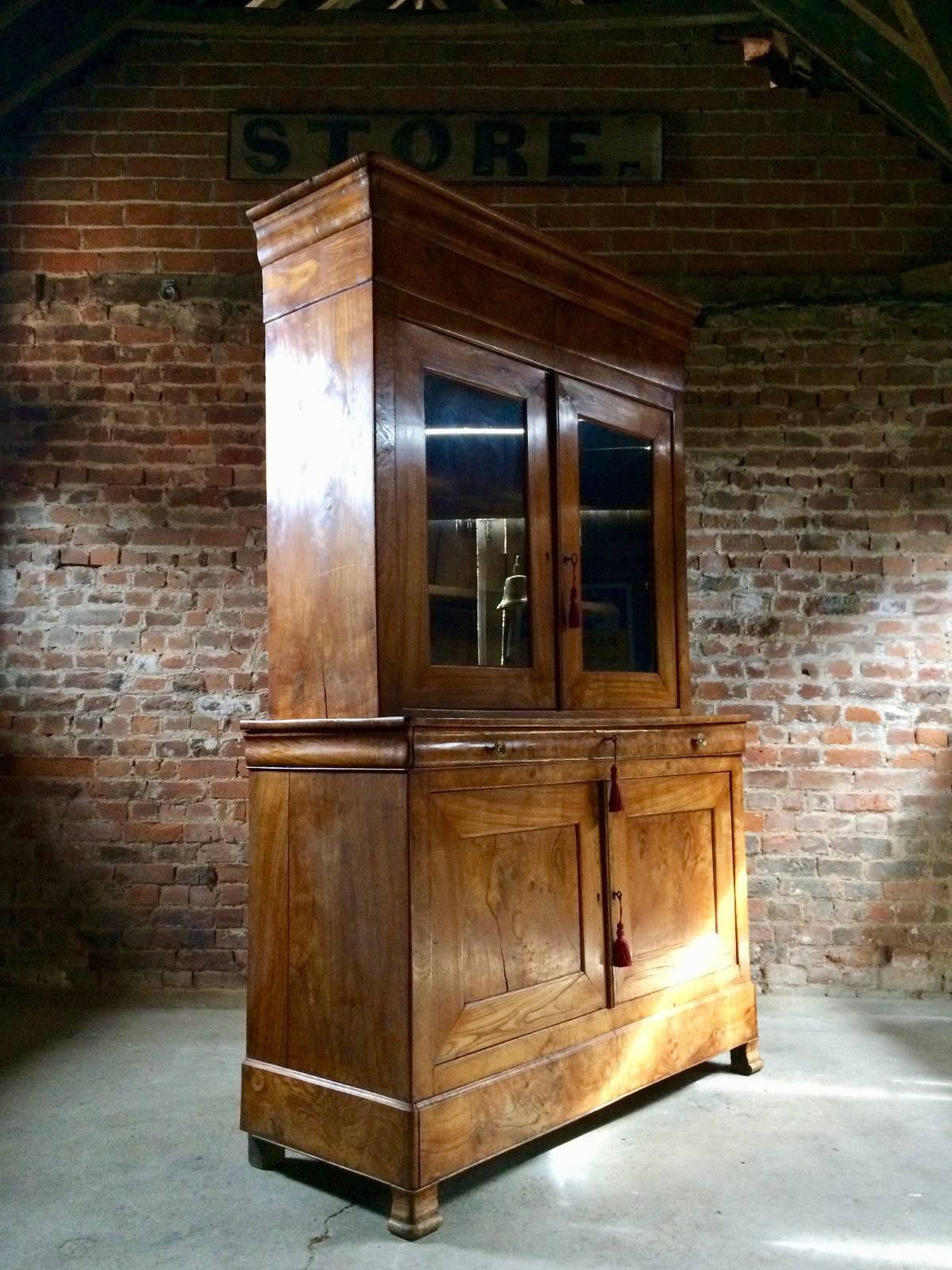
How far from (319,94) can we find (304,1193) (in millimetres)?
3524

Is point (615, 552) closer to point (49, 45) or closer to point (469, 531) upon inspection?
point (469, 531)

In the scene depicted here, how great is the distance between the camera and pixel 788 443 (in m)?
3.56

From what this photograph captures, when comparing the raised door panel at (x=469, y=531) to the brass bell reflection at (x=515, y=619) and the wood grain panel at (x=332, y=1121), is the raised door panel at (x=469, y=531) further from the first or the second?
the wood grain panel at (x=332, y=1121)

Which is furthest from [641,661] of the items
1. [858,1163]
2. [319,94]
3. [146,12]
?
[146,12]

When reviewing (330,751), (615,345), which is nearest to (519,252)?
(615,345)

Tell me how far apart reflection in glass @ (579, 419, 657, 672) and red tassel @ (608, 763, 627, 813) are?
1.03ft

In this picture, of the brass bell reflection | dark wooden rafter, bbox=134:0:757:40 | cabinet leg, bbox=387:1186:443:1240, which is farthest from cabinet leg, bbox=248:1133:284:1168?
dark wooden rafter, bbox=134:0:757:40

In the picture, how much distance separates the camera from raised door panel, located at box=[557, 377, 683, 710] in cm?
247

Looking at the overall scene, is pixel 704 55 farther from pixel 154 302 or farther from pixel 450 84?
pixel 154 302

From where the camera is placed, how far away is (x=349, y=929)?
6.33 ft

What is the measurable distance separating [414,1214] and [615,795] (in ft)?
3.17

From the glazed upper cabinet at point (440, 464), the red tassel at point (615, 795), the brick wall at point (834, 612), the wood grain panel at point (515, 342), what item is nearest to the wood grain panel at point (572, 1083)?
the red tassel at point (615, 795)

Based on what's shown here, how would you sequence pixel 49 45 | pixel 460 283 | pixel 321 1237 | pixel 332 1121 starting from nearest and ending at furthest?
pixel 321 1237, pixel 332 1121, pixel 460 283, pixel 49 45

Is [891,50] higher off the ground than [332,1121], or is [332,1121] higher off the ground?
[891,50]
